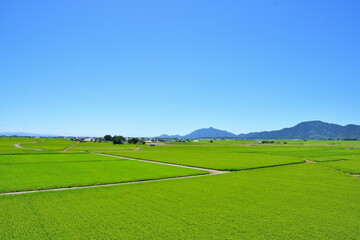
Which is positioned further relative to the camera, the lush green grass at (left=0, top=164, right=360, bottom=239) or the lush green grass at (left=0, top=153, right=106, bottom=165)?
the lush green grass at (left=0, top=153, right=106, bottom=165)

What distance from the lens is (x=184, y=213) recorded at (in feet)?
42.1

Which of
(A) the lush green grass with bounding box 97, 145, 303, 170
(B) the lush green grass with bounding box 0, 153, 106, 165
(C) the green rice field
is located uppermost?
(B) the lush green grass with bounding box 0, 153, 106, 165

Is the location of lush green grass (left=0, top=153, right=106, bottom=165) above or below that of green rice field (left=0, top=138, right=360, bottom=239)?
above

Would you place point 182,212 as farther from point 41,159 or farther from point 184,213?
point 41,159

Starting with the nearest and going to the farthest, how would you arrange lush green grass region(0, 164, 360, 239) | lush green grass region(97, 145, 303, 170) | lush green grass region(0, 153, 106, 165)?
lush green grass region(0, 164, 360, 239)
lush green grass region(97, 145, 303, 170)
lush green grass region(0, 153, 106, 165)

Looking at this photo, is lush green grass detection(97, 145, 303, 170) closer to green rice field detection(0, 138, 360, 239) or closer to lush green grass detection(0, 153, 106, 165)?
lush green grass detection(0, 153, 106, 165)

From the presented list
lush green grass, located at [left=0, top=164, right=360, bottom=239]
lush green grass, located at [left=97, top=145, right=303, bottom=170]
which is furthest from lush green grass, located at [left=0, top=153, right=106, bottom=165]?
lush green grass, located at [left=0, top=164, right=360, bottom=239]

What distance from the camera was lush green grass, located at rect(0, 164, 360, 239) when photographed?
10055 millimetres

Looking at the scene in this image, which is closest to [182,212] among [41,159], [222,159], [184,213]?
[184,213]

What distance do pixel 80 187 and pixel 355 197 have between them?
2328 cm

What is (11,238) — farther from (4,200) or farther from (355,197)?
(355,197)

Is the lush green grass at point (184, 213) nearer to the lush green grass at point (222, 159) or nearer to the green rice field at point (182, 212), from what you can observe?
the green rice field at point (182, 212)

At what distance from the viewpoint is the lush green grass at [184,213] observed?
33.0ft

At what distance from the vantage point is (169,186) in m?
20.5
